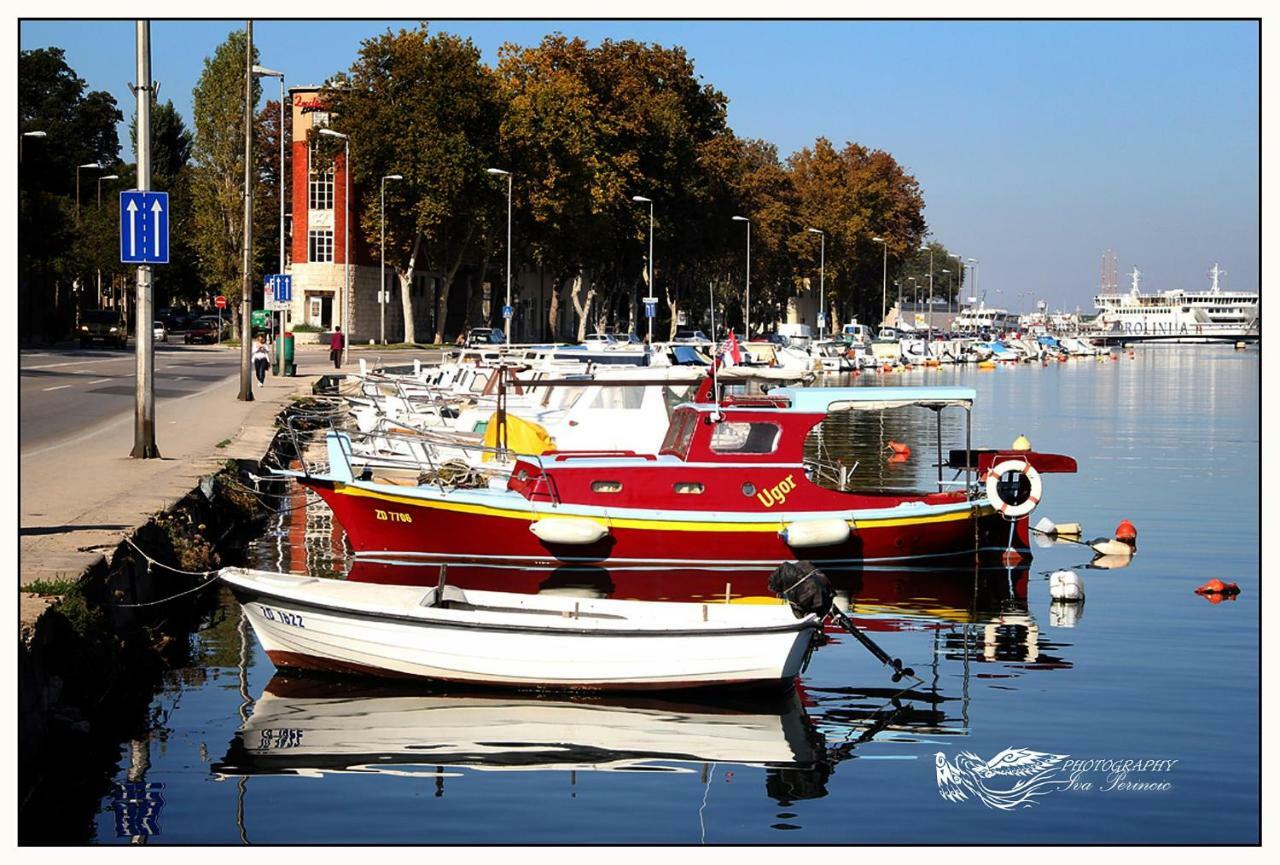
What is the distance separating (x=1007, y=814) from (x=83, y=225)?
8955 centimetres

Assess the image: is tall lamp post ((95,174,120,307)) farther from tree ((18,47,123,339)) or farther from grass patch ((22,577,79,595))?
grass patch ((22,577,79,595))

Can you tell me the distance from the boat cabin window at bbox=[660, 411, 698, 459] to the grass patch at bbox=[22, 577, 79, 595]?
10801mm

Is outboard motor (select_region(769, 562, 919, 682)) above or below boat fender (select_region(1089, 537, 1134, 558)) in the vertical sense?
above

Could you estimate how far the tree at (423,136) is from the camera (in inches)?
3314

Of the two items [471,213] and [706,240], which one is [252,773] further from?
[706,240]

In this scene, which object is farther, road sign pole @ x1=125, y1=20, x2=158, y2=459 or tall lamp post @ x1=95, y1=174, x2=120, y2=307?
tall lamp post @ x1=95, y1=174, x2=120, y2=307

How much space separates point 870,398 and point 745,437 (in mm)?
2018

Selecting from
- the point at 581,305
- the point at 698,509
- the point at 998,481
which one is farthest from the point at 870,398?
the point at 581,305

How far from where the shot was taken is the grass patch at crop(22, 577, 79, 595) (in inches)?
568

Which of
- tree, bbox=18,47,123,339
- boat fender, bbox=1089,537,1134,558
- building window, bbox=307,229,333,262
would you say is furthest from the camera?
building window, bbox=307,229,333,262

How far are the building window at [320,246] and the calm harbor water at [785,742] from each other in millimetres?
74347

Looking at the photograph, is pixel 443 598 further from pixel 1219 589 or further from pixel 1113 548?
pixel 1113 548

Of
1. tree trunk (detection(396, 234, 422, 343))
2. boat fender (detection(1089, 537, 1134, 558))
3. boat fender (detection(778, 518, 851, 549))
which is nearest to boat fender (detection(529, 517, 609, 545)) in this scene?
boat fender (detection(778, 518, 851, 549))

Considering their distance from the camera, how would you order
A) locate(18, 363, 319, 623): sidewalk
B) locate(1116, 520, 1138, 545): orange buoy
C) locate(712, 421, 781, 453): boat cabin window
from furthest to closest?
locate(1116, 520, 1138, 545): orange buoy
locate(712, 421, 781, 453): boat cabin window
locate(18, 363, 319, 623): sidewalk
